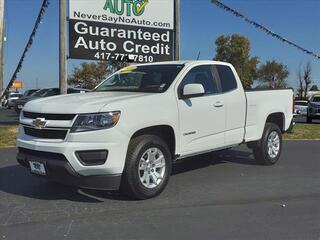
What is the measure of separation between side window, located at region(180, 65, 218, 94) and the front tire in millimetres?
1263

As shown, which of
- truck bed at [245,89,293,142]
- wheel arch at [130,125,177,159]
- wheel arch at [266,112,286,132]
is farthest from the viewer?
wheel arch at [266,112,286,132]

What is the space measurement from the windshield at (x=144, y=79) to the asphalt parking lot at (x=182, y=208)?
4.94 feet

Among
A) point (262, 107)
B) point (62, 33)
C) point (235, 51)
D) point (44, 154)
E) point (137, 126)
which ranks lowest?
point (44, 154)

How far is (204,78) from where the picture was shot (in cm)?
762

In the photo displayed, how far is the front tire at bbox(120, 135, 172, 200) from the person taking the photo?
19.8 feet

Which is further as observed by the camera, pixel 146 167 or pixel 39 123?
pixel 146 167

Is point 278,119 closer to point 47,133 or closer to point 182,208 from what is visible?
point 182,208

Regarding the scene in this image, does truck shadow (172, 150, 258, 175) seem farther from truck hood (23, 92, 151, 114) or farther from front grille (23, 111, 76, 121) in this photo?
front grille (23, 111, 76, 121)

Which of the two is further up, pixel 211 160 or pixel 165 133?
pixel 165 133

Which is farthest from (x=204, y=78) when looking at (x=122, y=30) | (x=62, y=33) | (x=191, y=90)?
(x=122, y=30)

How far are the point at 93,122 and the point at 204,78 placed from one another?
2.47 meters

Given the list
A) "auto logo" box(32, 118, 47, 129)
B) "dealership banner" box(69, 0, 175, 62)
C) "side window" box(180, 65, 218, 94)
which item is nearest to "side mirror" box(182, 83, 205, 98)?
"side window" box(180, 65, 218, 94)

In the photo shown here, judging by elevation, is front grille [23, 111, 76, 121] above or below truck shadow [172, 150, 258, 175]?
above

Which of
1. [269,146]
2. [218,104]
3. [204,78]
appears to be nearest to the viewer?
[218,104]
